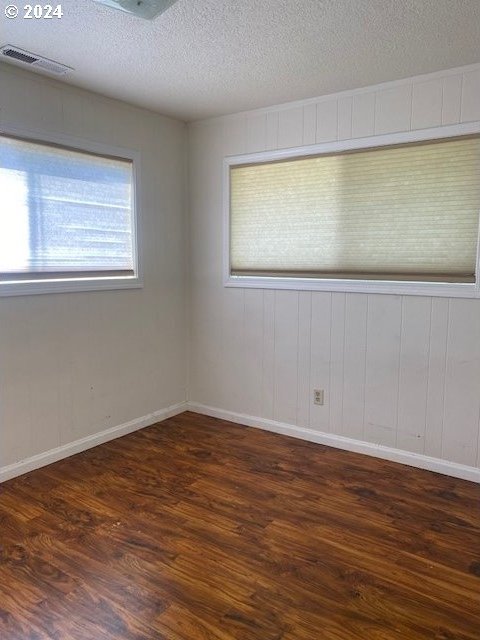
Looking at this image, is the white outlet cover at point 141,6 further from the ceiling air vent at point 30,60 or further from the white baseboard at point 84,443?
the white baseboard at point 84,443

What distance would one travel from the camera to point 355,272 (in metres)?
3.31

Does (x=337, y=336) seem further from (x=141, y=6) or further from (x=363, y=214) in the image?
(x=141, y=6)

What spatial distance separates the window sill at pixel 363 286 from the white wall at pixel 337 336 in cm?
5

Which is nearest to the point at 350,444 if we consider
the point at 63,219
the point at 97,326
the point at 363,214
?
the point at 363,214

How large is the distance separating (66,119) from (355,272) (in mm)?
2180

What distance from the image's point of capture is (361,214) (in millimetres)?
3248

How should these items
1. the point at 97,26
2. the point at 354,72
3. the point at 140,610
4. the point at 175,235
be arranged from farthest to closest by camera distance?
1. the point at 175,235
2. the point at 354,72
3. the point at 97,26
4. the point at 140,610

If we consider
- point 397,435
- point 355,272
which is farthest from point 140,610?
point 355,272

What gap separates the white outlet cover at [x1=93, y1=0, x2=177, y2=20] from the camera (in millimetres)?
1976

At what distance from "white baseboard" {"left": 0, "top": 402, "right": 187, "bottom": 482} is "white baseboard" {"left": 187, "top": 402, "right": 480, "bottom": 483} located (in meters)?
0.30

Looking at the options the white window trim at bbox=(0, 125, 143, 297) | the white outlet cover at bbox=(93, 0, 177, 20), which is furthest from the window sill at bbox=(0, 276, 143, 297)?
the white outlet cover at bbox=(93, 0, 177, 20)

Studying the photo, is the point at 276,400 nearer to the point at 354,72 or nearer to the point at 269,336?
the point at 269,336

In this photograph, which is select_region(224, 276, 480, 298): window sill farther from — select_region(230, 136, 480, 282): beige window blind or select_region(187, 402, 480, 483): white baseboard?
select_region(187, 402, 480, 483): white baseboard

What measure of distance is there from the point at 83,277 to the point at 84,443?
3.88 ft
